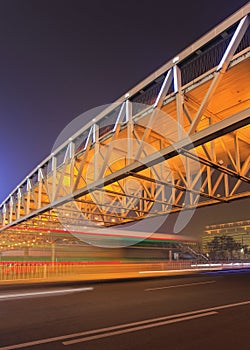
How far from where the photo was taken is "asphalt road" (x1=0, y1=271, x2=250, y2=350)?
511 centimetres

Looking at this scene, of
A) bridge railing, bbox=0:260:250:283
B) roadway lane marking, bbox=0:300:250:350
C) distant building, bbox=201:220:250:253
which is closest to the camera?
roadway lane marking, bbox=0:300:250:350

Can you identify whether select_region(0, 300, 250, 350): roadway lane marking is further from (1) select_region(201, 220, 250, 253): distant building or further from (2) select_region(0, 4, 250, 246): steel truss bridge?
(1) select_region(201, 220, 250, 253): distant building

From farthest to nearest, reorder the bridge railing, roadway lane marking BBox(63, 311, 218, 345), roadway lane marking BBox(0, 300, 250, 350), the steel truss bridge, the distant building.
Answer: the distant building, the bridge railing, the steel truss bridge, roadway lane marking BBox(63, 311, 218, 345), roadway lane marking BBox(0, 300, 250, 350)

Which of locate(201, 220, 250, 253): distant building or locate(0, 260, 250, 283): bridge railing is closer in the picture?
locate(0, 260, 250, 283): bridge railing

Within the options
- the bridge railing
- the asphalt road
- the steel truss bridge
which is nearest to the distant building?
the bridge railing

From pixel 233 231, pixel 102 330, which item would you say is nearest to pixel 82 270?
pixel 102 330

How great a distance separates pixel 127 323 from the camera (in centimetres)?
649

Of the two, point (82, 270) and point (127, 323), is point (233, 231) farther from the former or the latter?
point (127, 323)

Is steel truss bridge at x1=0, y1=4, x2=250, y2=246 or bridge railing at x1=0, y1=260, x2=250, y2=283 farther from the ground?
steel truss bridge at x1=0, y1=4, x2=250, y2=246

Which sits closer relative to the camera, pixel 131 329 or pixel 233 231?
pixel 131 329

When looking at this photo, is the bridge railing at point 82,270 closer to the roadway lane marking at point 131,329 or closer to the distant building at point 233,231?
the roadway lane marking at point 131,329

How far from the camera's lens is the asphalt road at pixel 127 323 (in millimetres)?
5113

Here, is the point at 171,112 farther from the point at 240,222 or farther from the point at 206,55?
the point at 240,222

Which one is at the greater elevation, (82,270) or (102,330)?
(102,330)
